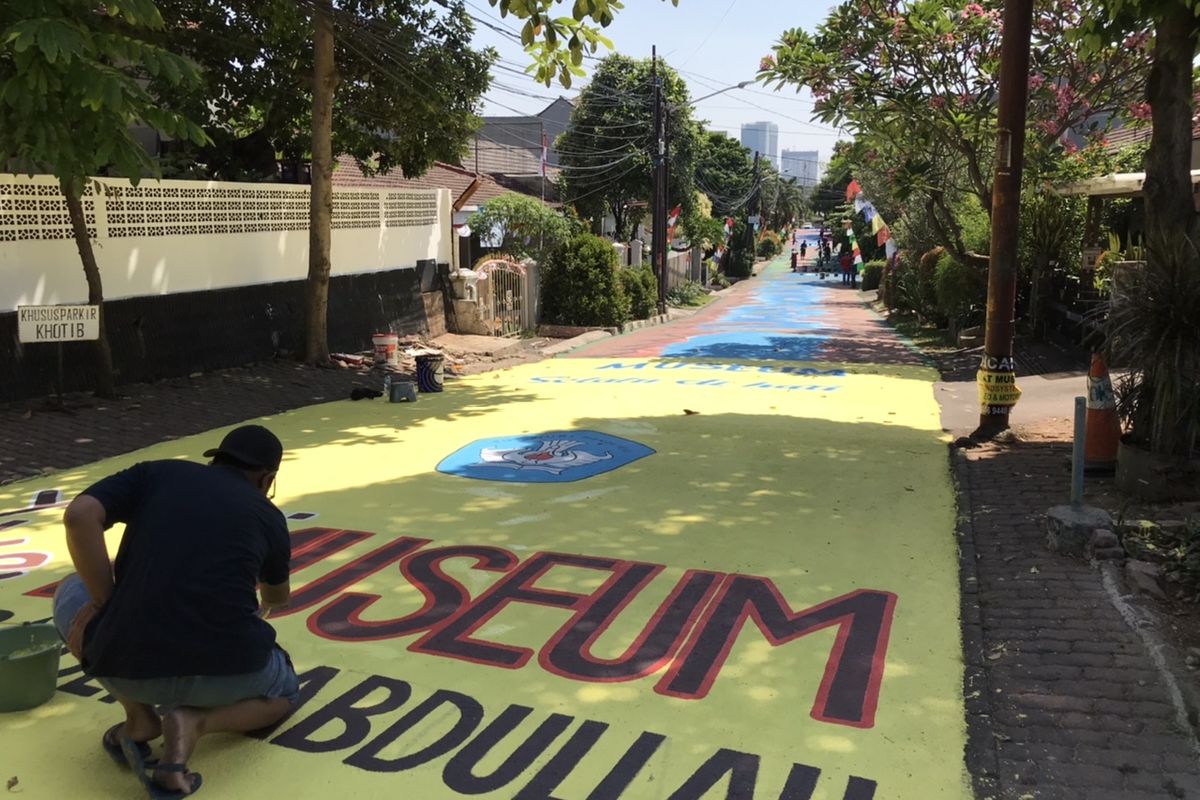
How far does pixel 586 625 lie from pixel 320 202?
34.6 feet

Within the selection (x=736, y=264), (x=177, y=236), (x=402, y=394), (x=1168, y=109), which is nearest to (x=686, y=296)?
(x=736, y=264)

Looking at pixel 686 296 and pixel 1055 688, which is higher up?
pixel 686 296

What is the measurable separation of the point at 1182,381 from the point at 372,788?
5405mm

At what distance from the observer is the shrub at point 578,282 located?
21234 mm

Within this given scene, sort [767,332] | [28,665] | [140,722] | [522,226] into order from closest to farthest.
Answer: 1. [140,722]
2. [28,665]
3. [522,226]
4. [767,332]

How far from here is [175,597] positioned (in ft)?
9.48

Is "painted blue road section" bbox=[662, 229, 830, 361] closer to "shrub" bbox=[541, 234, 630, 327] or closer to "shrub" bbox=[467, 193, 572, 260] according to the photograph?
"shrub" bbox=[541, 234, 630, 327]

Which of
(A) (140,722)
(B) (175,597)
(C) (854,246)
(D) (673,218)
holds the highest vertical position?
(C) (854,246)

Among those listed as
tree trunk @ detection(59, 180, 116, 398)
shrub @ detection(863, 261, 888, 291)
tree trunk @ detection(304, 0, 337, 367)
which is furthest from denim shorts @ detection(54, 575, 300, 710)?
shrub @ detection(863, 261, 888, 291)

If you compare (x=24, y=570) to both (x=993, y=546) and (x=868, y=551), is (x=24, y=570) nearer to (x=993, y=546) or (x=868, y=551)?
(x=868, y=551)

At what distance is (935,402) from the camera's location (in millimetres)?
11867

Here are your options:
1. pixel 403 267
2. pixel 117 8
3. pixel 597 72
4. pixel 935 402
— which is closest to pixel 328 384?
pixel 403 267

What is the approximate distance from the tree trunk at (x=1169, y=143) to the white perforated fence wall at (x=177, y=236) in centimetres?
1040

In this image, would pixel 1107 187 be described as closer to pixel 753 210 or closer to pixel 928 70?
pixel 928 70
